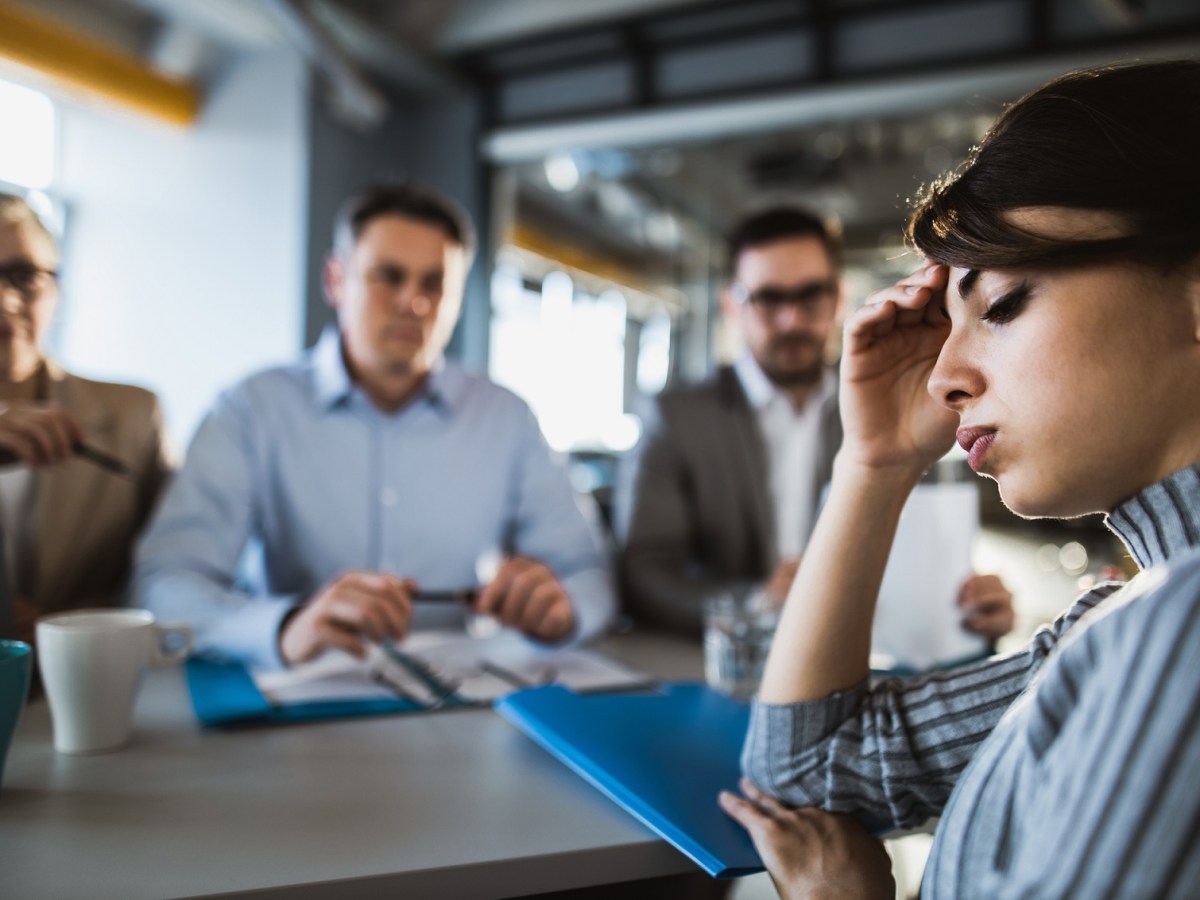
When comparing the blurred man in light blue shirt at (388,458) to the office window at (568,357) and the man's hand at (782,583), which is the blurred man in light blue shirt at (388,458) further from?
the office window at (568,357)

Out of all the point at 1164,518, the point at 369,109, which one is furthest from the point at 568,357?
the point at 1164,518

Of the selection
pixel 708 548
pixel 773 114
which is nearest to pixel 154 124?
pixel 773 114

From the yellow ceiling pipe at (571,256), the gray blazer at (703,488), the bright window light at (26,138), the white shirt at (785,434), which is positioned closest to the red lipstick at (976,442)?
the gray blazer at (703,488)

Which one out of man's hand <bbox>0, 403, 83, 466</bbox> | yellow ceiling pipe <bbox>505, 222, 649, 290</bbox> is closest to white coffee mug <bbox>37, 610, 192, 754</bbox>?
man's hand <bbox>0, 403, 83, 466</bbox>

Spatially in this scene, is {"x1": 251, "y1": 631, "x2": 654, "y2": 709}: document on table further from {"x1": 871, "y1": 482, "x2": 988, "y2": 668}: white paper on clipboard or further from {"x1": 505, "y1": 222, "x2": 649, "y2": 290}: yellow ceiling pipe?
{"x1": 505, "y1": 222, "x2": 649, "y2": 290}: yellow ceiling pipe

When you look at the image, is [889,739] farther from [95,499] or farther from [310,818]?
[95,499]

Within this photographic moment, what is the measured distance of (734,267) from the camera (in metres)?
2.38

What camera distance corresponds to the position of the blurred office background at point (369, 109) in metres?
3.35

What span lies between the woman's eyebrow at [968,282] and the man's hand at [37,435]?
1117 millimetres

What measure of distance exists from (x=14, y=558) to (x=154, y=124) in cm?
320

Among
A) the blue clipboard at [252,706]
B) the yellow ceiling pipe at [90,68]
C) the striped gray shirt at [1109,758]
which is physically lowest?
the blue clipboard at [252,706]

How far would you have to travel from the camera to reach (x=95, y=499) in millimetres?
1512

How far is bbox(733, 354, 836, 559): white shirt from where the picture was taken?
7.16ft

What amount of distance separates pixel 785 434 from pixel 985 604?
1112 millimetres
